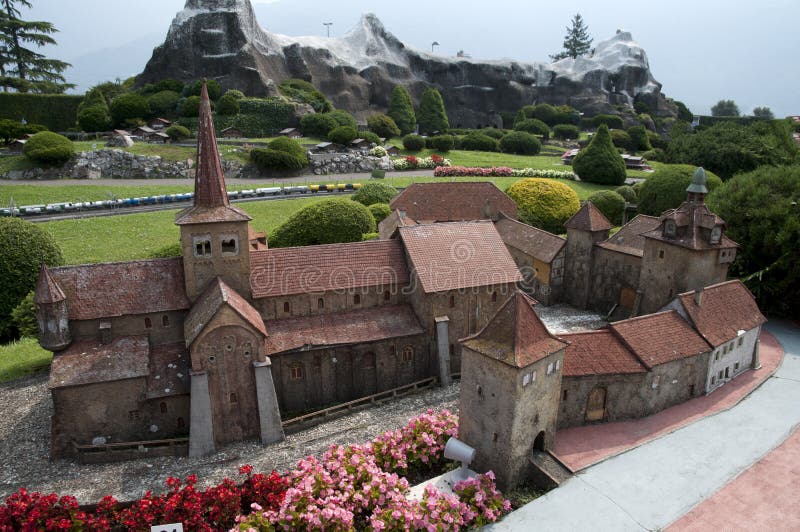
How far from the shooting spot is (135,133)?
73750 millimetres

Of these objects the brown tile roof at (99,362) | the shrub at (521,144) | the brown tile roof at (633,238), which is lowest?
the brown tile roof at (99,362)

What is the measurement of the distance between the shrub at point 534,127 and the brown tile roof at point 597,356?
3187 inches

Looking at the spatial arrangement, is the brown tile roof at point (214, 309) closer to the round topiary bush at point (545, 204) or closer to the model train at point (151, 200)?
the model train at point (151, 200)

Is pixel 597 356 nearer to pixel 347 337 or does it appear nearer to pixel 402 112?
pixel 347 337

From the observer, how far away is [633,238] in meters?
38.2

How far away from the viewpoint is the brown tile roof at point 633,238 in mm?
37562

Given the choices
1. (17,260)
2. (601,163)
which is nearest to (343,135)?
(601,163)

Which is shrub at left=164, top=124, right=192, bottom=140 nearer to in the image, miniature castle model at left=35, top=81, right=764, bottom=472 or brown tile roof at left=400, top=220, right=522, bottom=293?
miniature castle model at left=35, top=81, right=764, bottom=472

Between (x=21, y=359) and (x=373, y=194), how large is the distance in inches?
1231

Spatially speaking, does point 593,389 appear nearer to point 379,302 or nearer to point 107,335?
point 379,302

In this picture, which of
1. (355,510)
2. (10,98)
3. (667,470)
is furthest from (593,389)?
(10,98)

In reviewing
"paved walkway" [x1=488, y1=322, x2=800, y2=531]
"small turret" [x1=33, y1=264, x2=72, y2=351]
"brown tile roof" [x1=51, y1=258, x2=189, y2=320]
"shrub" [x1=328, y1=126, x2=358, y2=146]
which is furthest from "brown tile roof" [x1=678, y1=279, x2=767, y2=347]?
"shrub" [x1=328, y1=126, x2=358, y2=146]

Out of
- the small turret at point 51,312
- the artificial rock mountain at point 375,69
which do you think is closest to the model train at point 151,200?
the small turret at point 51,312

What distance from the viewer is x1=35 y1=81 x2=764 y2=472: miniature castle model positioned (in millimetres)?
22359
